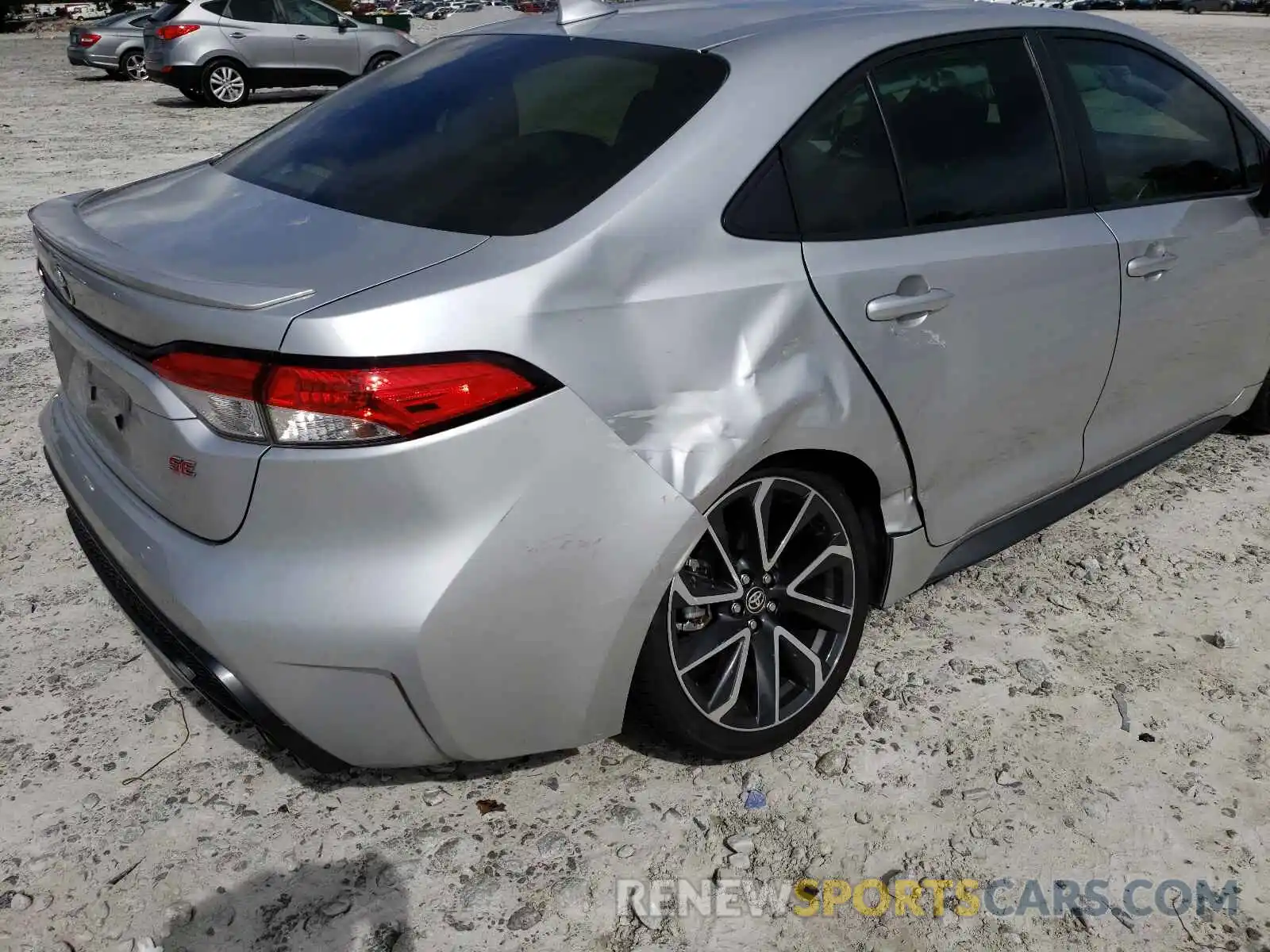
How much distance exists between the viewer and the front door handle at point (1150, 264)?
3.18m

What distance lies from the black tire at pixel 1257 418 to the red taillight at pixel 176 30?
1520 cm

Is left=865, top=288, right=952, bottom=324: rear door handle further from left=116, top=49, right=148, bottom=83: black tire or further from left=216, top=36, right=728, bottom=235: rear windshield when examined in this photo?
left=116, top=49, right=148, bottom=83: black tire

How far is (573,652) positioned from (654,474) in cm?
38

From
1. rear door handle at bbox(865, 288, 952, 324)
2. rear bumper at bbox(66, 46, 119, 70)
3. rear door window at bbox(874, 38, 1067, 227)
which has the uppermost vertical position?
rear door window at bbox(874, 38, 1067, 227)

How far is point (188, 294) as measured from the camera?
2.05 metres

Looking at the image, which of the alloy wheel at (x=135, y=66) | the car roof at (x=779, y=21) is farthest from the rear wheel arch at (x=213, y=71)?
the car roof at (x=779, y=21)

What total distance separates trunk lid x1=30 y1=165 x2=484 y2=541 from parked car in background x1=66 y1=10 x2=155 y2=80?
19.9 meters

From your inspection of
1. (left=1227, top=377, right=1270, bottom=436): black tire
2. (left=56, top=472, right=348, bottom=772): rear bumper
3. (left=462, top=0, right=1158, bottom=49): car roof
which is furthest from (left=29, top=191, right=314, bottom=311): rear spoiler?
(left=1227, top=377, right=1270, bottom=436): black tire

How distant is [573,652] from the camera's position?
2.22m

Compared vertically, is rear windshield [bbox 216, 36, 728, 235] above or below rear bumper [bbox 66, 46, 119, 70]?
above

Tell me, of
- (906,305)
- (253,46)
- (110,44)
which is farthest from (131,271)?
(110,44)

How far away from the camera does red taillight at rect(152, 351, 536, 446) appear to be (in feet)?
6.38

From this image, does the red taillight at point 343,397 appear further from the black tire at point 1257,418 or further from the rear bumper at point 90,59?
the rear bumper at point 90,59

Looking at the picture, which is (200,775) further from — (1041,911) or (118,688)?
(1041,911)
